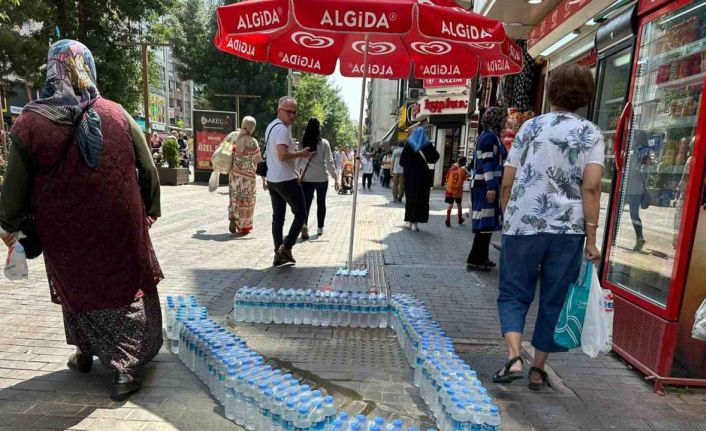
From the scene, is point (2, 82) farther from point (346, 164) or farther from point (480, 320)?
point (480, 320)

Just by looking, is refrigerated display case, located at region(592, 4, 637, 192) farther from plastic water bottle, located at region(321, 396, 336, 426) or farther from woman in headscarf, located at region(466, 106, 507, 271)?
plastic water bottle, located at region(321, 396, 336, 426)

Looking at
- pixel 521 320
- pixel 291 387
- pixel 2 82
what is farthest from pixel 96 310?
pixel 2 82

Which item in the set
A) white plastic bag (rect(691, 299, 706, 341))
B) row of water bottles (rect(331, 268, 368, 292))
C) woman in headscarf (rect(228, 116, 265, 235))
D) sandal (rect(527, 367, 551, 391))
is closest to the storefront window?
white plastic bag (rect(691, 299, 706, 341))

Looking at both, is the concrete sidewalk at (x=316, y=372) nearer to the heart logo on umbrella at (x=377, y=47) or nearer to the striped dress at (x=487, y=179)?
the striped dress at (x=487, y=179)

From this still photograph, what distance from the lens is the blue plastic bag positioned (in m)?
2.68

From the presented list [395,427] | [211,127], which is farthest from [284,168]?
[211,127]

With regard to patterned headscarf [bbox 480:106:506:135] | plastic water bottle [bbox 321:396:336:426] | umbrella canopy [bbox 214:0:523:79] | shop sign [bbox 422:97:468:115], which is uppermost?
shop sign [bbox 422:97:468:115]

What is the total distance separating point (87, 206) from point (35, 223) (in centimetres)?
29

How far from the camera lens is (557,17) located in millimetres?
7066

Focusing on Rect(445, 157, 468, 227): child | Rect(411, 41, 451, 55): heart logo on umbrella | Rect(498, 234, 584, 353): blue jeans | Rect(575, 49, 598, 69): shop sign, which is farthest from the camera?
Rect(445, 157, 468, 227): child

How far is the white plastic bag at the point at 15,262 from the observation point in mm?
2529

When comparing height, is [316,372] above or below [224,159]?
below

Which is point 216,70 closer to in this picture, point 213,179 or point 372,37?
point 213,179

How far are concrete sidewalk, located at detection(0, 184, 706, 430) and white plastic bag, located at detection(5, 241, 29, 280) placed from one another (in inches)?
28.1
